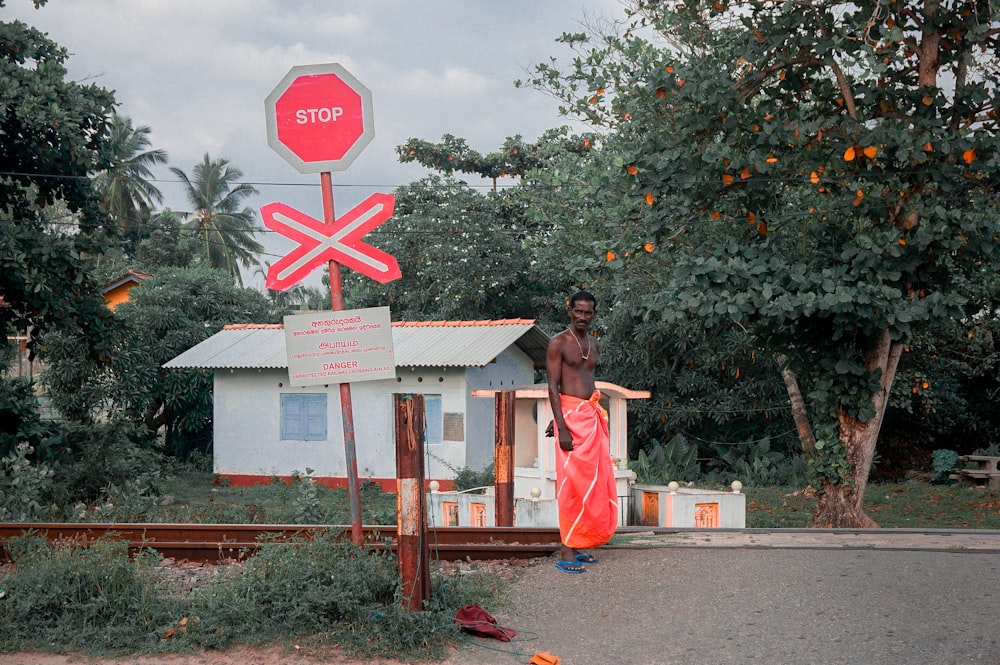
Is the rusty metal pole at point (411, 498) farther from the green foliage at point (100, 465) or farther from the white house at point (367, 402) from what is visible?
the white house at point (367, 402)

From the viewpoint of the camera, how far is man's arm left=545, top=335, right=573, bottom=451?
7.77 m

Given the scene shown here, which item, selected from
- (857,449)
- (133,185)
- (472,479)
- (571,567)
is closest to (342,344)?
(571,567)

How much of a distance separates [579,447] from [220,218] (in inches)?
1539

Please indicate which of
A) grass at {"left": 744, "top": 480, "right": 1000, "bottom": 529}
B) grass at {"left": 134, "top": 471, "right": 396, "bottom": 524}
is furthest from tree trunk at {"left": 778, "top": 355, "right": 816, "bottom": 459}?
grass at {"left": 134, "top": 471, "right": 396, "bottom": 524}

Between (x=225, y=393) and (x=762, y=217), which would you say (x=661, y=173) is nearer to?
(x=762, y=217)

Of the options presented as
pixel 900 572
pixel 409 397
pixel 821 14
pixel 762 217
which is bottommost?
pixel 900 572

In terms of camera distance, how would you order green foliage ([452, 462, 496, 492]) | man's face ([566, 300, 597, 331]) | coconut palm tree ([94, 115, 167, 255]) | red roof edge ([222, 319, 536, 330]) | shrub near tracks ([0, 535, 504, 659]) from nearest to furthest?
1. shrub near tracks ([0, 535, 504, 659])
2. man's face ([566, 300, 597, 331])
3. green foliage ([452, 462, 496, 492])
4. red roof edge ([222, 319, 536, 330])
5. coconut palm tree ([94, 115, 167, 255])

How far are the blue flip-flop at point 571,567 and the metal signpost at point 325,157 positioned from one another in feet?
5.99

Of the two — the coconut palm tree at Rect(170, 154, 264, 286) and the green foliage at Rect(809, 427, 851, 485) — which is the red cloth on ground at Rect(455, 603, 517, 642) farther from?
the coconut palm tree at Rect(170, 154, 264, 286)

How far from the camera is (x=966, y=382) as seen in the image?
77.0 feet

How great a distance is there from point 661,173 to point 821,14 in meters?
2.66

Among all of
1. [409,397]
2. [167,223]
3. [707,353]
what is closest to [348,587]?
[409,397]

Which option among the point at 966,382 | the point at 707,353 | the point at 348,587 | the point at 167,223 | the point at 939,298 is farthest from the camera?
the point at 167,223

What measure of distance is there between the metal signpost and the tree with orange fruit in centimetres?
511
